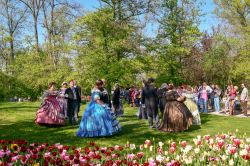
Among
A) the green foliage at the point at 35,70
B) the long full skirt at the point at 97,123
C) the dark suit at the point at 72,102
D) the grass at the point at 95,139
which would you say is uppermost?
the green foliage at the point at 35,70

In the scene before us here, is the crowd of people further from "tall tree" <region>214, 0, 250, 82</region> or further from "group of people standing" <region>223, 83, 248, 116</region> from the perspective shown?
"tall tree" <region>214, 0, 250, 82</region>

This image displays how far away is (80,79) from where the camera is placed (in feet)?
81.7

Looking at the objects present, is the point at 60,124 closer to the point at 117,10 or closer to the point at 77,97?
the point at 77,97

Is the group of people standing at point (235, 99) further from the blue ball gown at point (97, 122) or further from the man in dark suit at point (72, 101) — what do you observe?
the blue ball gown at point (97, 122)

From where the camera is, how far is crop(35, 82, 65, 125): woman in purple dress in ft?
46.2

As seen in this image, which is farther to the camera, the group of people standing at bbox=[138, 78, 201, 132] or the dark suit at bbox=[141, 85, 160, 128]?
the dark suit at bbox=[141, 85, 160, 128]

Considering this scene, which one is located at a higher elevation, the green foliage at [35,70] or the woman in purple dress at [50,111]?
the green foliage at [35,70]

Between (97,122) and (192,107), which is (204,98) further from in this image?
(97,122)

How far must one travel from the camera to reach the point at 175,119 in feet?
42.9

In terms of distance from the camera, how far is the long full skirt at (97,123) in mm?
11578

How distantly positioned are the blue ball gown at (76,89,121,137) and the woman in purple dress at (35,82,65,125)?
2.70 m

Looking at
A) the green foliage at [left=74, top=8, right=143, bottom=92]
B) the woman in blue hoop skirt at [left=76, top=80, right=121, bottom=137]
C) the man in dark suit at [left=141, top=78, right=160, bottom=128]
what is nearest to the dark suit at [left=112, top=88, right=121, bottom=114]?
the man in dark suit at [left=141, top=78, right=160, bottom=128]

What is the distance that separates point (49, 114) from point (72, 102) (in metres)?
1.47

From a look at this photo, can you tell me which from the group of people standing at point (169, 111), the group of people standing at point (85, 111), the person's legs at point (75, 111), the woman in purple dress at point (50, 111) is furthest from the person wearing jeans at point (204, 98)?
the woman in purple dress at point (50, 111)
